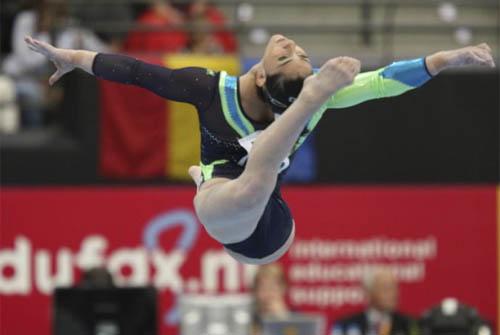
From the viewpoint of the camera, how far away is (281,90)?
17.4 ft

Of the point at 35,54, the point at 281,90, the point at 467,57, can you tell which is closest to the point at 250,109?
the point at 281,90

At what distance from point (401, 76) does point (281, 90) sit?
0.53 metres

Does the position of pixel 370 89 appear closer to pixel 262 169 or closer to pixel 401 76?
pixel 401 76

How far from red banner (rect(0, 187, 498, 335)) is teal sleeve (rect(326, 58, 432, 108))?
4.28 meters

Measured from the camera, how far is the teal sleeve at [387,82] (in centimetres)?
542

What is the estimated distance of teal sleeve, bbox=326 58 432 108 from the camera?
17.8 feet

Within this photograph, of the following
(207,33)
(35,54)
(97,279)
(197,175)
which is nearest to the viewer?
(197,175)

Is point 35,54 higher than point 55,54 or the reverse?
higher

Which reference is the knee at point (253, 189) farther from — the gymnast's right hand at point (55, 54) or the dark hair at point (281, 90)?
the gymnast's right hand at point (55, 54)

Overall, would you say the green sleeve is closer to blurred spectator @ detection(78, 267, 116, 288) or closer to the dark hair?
the dark hair

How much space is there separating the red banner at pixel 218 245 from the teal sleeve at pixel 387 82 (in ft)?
14.0

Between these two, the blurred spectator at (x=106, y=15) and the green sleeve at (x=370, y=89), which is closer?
the green sleeve at (x=370, y=89)

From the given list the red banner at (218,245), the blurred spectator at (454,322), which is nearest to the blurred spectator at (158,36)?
the red banner at (218,245)

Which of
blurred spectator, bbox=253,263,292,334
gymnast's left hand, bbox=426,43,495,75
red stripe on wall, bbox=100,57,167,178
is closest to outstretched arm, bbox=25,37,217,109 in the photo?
gymnast's left hand, bbox=426,43,495,75
